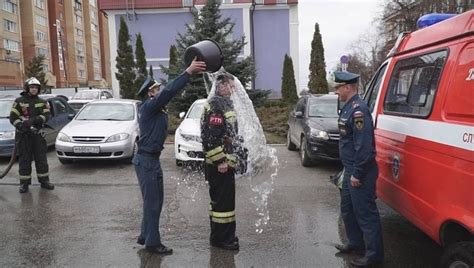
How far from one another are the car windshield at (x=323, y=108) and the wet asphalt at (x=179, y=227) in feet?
6.65

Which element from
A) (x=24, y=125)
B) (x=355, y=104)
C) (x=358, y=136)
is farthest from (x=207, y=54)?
(x=24, y=125)

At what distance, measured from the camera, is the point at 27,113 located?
7488mm

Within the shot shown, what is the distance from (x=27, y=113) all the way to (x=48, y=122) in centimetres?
395

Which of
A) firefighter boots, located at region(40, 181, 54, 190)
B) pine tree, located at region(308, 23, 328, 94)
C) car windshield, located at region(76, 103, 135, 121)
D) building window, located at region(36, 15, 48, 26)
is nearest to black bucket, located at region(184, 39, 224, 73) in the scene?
firefighter boots, located at region(40, 181, 54, 190)

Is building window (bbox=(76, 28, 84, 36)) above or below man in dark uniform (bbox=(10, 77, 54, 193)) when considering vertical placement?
above

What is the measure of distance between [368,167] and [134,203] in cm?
395

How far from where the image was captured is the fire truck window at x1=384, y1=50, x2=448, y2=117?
12.8ft

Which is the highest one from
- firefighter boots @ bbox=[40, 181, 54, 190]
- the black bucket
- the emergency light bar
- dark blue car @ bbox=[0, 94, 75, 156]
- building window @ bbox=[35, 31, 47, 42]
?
building window @ bbox=[35, 31, 47, 42]

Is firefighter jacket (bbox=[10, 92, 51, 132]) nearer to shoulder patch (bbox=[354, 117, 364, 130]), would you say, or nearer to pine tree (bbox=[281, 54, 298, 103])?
shoulder patch (bbox=[354, 117, 364, 130])

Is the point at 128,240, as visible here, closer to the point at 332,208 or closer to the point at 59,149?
the point at 332,208

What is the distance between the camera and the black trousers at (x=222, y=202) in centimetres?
473

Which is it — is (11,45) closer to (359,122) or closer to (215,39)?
(215,39)

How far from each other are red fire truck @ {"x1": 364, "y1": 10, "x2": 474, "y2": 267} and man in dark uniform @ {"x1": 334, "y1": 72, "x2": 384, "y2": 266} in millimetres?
349

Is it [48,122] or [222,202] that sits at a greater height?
[48,122]
